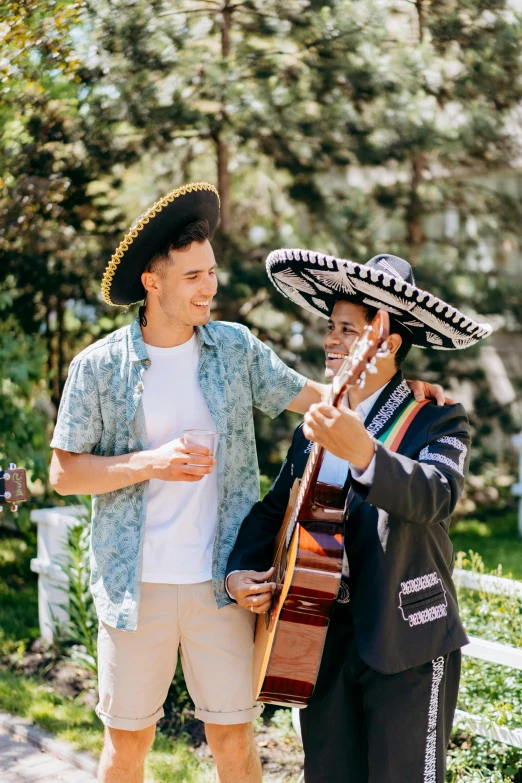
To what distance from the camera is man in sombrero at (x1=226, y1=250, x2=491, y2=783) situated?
247 cm

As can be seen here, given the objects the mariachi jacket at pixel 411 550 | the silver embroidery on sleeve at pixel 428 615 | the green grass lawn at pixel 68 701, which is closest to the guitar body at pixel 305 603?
the mariachi jacket at pixel 411 550

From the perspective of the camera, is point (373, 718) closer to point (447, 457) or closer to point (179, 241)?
point (447, 457)

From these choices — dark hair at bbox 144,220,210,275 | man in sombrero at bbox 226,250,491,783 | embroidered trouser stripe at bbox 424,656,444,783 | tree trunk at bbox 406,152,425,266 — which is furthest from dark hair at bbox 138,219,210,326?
tree trunk at bbox 406,152,425,266

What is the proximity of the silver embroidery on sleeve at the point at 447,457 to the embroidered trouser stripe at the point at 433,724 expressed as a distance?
21.4 inches

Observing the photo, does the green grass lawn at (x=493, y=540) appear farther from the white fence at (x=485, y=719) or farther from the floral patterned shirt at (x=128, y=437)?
the floral patterned shirt at (x=128, y=437)

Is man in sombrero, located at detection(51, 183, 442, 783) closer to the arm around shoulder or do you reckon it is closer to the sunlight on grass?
the arm around shoulder

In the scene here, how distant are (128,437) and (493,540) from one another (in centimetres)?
552

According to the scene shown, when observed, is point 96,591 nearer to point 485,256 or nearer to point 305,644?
point 305,644

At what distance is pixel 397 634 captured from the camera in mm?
2475

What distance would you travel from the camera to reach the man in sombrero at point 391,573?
2.47 m

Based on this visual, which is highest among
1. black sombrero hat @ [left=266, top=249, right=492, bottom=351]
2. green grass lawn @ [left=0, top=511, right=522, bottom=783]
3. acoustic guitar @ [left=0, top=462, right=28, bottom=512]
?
black sombrero hat @ [left=266, top=249, right=492, bottom=351]

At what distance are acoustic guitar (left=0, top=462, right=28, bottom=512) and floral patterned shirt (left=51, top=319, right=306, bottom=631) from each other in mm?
230

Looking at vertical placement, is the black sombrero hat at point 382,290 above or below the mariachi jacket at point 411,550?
above

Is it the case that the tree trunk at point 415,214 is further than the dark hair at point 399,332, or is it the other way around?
the tree trunk at point 415,214
